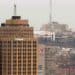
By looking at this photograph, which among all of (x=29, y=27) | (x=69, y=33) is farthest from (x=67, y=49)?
(x=29, y=27)

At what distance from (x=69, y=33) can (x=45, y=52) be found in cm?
110

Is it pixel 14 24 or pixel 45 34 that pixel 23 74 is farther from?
pixel 45 34

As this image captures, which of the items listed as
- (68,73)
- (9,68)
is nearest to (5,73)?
(9,68)

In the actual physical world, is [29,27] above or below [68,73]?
above

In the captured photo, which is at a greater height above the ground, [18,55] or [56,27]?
[56,27]

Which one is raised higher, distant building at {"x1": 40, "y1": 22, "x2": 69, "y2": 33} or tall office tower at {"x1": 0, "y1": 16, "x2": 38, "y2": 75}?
distant building at {"x1": 40, "y1": 22, "x2": 69, "y2": 33}

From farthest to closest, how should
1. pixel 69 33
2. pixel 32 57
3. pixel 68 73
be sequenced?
pixel 69 33, pixel 68 73, pixel 32 57

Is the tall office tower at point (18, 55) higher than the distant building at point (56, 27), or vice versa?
the distant building at point (56, 27)

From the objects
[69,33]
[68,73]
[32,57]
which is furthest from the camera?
[69,33]

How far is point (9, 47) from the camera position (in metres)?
8.41

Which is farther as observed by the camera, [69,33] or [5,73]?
[69,33]

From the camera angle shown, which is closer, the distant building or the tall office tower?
the tall office tower

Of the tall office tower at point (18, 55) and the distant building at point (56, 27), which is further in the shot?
the distant building at point (56, 27)

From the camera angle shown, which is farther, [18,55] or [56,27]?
[56,27]
